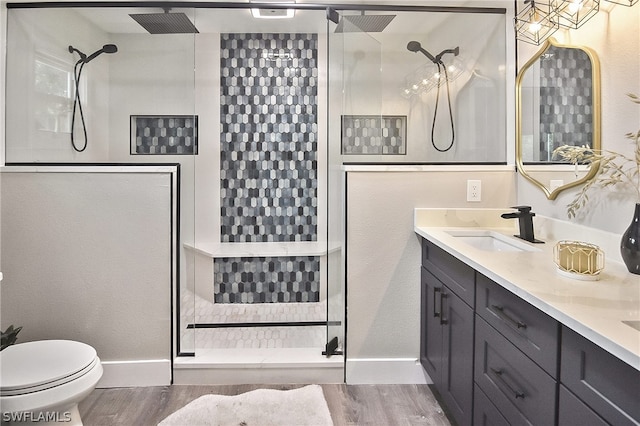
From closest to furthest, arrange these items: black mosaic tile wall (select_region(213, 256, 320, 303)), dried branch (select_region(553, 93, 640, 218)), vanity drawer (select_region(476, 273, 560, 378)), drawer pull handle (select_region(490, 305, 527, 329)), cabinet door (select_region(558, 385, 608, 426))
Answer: cabinet door (select_region(558, 385, 608, 426))
vanity drawer (select_region(476, 273, 560, 378))
drawer pull handle (select_region(490, 305, 527, 329))
dried branch (select_region(553, 93, 640, 218))
black mosaic tile wall (select_region(213, 256, 320, 303))

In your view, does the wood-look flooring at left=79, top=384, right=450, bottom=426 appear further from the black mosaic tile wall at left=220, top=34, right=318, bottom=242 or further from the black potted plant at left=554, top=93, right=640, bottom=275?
the black mosaic tile wall at left=220, top=34, right=318, bottom=242

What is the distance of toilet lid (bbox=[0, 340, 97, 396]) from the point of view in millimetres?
1824

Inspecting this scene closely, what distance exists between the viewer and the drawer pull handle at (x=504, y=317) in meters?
1.42

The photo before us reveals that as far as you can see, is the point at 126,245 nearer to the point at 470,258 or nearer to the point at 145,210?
the point at 145,210

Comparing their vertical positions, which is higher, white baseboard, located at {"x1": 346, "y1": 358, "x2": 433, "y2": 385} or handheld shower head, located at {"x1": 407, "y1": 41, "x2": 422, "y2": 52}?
handheld shower head, located at {"x1": 407, "y1": 41, "x2": 422, "y2": 52}

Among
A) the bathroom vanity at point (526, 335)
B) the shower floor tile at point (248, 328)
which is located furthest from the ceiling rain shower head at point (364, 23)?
the shower floor tile at point (248, 328)

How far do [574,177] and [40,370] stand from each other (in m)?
2.41

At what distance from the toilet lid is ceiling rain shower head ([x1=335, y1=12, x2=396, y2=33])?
2.14 meters

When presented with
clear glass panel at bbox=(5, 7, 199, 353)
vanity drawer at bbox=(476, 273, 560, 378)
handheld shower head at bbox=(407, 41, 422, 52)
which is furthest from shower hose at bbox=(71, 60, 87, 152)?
vanity drawer at bbox=(476, 273, 560, 378)

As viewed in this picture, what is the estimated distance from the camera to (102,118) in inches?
104

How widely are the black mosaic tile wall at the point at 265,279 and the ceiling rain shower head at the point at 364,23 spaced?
6.42 ft

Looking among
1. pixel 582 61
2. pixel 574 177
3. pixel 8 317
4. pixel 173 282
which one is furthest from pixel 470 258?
pixel 8 317

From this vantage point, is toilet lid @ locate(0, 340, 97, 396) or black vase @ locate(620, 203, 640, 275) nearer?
black vase @ locate(620, 203, 640, 275)

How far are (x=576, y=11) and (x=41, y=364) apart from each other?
2.73 m
